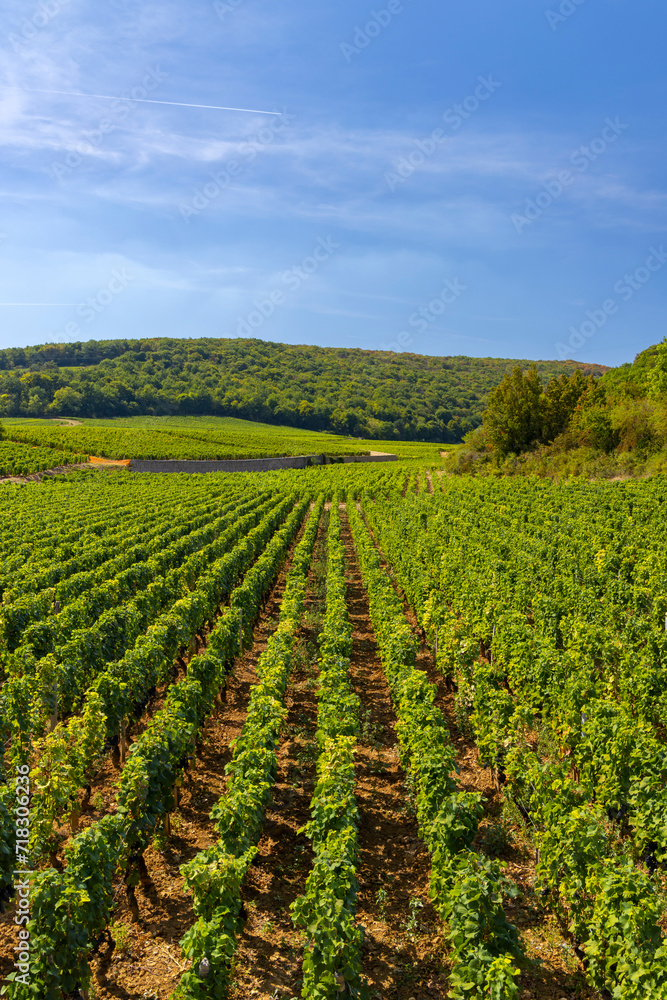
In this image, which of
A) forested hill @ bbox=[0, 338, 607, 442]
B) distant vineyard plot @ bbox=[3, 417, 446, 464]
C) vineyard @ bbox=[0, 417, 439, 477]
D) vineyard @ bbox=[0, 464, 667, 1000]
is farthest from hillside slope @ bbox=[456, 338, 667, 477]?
forested hill @ bbox=[0, 338, 607, 442]

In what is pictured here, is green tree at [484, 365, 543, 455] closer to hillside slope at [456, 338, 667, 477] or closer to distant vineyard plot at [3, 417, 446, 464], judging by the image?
hillside slope at [456, 338, 667, 477]

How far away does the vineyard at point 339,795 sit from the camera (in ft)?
16.9

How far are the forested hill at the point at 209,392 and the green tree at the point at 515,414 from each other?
92.2 meters

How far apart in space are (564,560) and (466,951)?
14388 mm

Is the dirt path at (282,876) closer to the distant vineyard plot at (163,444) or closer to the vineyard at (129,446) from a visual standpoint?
the vineyard at (129,446)

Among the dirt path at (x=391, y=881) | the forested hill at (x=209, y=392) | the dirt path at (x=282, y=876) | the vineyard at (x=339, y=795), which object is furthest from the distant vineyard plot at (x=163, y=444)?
the dirt path at (x=391, y=881)

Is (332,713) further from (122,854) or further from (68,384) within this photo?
(68,384)

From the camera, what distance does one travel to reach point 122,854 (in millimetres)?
6496

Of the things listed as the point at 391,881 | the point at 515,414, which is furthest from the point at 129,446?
the point at 391,881

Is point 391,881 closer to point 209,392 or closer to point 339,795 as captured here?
point 339,795

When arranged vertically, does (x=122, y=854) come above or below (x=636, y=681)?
below

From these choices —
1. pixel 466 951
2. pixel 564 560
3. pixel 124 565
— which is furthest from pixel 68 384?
pixel 466 951

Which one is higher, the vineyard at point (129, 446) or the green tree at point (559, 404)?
the green tree at point (559, 404)

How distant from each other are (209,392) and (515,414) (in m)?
107
